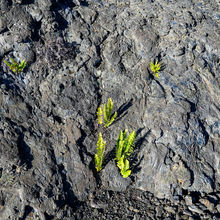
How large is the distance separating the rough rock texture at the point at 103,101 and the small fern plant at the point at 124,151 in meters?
0.23

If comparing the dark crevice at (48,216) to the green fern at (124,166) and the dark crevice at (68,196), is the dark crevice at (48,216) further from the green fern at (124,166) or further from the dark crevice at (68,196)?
the green fern at (124,166)

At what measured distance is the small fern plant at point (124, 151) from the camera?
503 centimetres

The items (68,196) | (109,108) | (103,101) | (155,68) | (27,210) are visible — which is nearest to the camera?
(27,210)

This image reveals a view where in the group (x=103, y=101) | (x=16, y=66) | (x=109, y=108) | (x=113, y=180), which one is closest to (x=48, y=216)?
(x=113, y=180)

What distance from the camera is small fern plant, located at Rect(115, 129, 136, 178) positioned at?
5.03m

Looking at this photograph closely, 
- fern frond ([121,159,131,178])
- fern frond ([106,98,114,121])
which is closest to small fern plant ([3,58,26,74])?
fern frond ([106,98,114,121])

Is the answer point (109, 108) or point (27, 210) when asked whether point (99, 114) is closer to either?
point (109, 108)

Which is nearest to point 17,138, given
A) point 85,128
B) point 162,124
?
point 85,128

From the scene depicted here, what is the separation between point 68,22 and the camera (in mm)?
6836

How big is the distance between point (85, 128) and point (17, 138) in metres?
1.55

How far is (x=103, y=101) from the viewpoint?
6082 millimetres

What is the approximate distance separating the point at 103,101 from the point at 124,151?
150 cm

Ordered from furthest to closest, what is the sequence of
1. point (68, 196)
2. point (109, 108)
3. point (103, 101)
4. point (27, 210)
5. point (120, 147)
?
point (103, 101)
point (109, 108)
point (120, 147)
point (68, 196)
point (27, 210)

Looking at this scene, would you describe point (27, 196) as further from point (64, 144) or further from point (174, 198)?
point (174, 198)
